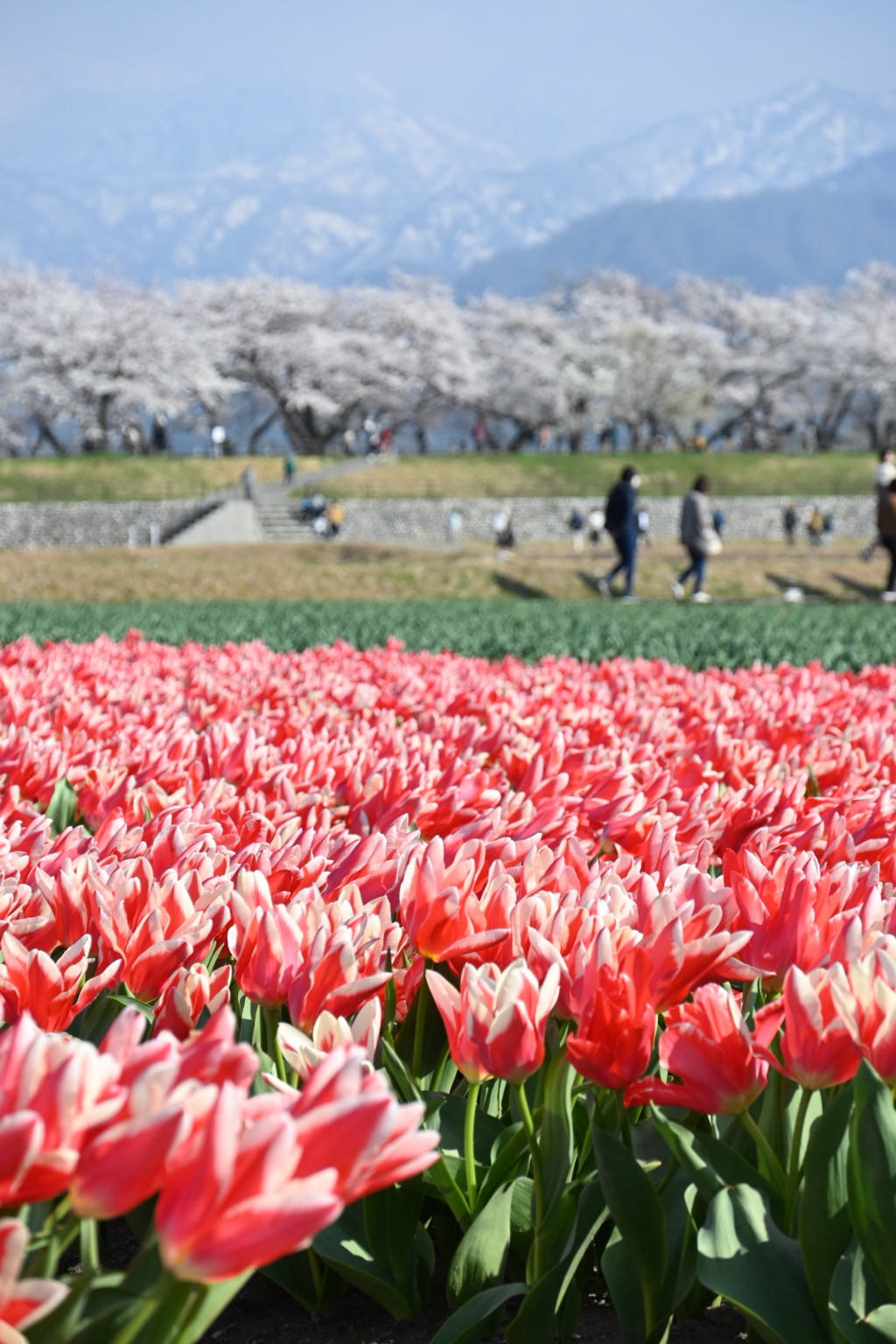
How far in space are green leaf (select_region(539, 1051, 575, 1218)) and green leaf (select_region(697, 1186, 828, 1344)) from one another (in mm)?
186

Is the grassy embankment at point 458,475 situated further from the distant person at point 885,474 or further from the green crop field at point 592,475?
the distant person at point 885,474

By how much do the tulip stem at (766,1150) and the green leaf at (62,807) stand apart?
2078 mm

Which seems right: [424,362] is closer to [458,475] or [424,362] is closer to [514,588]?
[458,475]

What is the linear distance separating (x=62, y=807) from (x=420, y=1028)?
1.70 metres

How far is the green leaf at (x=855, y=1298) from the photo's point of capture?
124cm

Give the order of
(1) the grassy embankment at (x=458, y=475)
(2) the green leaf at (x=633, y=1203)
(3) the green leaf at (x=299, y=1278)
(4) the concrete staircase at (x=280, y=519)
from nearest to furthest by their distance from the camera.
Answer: (2) the green leaf at (x=633, y=1203) → (3) the green leaf at (x=299, y=1278) → (4) the concrete staircase at (x=280, y=519) → (1) the grassy embankment at (x=458, y=475)

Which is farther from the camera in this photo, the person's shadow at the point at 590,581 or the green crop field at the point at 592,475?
the green crop field at the point at 592,475

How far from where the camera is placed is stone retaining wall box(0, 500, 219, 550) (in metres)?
41.3

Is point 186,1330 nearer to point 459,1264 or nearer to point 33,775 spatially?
point 459,1264

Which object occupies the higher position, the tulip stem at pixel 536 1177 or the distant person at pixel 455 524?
the tulip stem at pixel 536 1177

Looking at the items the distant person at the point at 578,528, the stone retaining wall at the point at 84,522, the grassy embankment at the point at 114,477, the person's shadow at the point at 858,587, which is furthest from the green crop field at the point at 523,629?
the grassy embankment at the point at 114,477

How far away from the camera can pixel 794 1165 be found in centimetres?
142

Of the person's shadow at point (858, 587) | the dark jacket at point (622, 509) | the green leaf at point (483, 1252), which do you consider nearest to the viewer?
the green leaf at point (483, 1252)

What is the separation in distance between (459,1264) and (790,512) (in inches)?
1718
